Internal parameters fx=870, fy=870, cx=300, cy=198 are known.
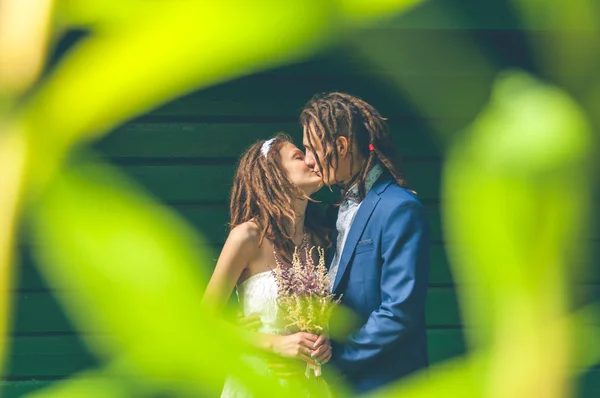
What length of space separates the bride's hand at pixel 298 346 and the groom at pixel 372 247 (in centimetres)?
3

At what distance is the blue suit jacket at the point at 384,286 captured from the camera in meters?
2.16

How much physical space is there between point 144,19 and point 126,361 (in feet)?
0.23

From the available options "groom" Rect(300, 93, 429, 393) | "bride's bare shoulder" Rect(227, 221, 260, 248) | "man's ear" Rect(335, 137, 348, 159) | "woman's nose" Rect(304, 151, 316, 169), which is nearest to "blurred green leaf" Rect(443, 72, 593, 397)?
"groom" Rect(300, 93, 429, 393)

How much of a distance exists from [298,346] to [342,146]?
1.75 feet

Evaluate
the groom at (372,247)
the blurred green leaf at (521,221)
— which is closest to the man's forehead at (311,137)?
the groom at (372,247)

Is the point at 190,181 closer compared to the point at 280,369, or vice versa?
the point at 280,369

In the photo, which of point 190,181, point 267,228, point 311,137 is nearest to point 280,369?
point 311,137

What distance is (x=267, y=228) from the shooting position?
2594 mm

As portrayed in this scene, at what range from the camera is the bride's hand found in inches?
87.5

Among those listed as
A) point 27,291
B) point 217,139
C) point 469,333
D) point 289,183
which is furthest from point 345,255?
point 469,333

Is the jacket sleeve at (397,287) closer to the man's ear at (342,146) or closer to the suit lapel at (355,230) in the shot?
the suit lapel at (355,230)

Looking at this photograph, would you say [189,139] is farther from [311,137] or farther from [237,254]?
[311,137]

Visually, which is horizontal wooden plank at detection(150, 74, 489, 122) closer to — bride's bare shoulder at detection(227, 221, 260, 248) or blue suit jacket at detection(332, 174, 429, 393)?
bride's bare shoulder at detection(227, 221, 260, 248)

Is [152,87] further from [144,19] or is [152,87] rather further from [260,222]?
[260,222]
